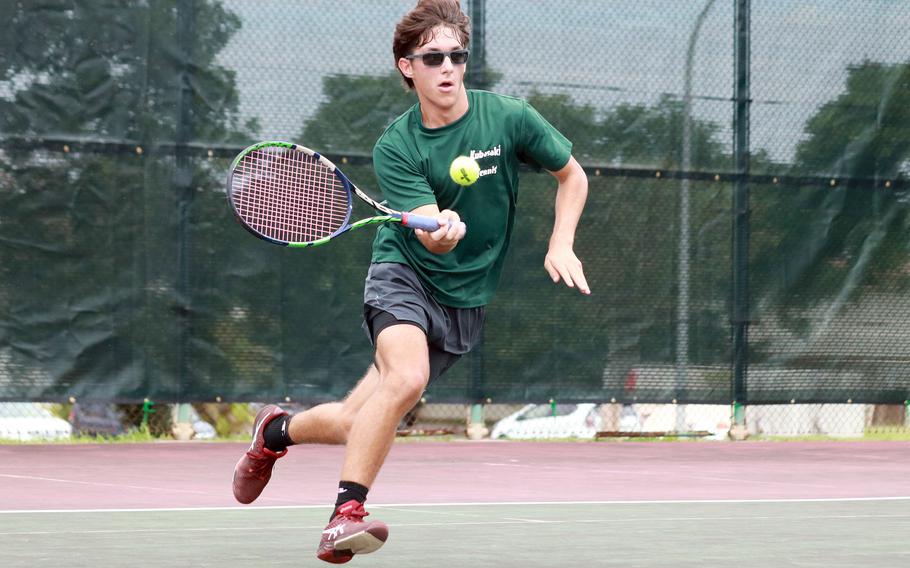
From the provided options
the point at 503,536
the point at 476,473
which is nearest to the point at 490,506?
the point at 503,536

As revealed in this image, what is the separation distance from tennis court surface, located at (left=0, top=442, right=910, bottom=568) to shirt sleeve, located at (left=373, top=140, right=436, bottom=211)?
0.90m

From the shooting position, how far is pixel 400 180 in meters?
3.96

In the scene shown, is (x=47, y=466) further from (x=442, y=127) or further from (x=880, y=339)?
(x=880, y=339)

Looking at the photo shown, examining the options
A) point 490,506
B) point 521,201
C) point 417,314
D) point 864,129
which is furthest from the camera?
point 864,129

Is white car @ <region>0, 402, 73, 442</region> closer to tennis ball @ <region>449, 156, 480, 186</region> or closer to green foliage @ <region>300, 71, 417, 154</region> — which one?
green foliage @ <region>300, 71, 417, 154</region>

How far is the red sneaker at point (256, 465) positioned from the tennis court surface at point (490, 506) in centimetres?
12

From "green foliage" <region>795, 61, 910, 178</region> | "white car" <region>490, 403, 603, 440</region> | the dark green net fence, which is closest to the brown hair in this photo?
the dark green net fence

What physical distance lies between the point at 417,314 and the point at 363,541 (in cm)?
71

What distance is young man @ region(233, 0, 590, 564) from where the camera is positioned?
388cm

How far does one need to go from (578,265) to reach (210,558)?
1.20m

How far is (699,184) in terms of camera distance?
908 cm

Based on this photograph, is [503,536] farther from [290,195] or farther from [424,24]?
[424,24]

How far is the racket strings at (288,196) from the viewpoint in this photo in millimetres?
4320

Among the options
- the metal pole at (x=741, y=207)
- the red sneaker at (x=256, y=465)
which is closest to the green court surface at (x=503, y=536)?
the red sneaker at (x=256, y=465)
